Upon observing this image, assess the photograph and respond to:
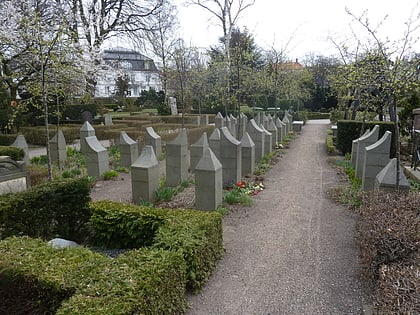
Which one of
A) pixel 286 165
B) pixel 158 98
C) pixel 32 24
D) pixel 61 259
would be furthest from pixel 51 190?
pixel 158 98

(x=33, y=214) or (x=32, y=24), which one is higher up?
(x=32, y=24)

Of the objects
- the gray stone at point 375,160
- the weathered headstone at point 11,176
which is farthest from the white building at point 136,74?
the gray stone at point 375,160

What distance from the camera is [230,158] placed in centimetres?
760

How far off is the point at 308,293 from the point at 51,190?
145 inches

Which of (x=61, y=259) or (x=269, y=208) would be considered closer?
(x=61, y=259)

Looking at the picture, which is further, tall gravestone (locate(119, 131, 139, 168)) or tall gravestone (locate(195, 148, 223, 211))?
tall gravestone (locate(119, 131, 139, 168))

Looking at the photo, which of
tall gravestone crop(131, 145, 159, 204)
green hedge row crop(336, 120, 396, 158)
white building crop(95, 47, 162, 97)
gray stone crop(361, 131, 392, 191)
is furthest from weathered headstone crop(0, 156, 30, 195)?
white building crop(95, 47, 162, 97)

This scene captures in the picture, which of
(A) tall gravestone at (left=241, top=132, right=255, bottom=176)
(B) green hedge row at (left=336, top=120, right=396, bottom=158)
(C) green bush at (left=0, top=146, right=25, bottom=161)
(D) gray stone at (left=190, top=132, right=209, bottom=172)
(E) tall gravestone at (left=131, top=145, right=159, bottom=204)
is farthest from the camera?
(B) green hedge row at (left=336, top=120, right=396, bottom=158)

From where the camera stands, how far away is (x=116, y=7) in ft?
78.0

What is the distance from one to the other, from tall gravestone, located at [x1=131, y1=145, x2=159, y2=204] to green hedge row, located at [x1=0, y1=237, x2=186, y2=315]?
10.9 ft

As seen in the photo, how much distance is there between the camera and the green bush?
9.39 metres

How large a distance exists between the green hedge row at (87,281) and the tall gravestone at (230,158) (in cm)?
464

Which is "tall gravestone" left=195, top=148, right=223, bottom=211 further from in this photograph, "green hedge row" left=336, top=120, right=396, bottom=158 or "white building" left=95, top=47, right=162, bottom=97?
"white building" left=95, top=47, right=162, bottom=97

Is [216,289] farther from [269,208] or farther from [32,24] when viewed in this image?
[32,24]
